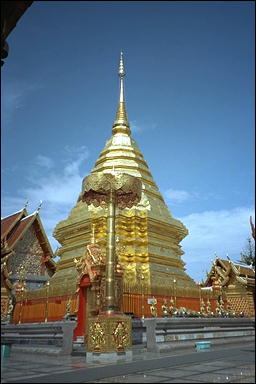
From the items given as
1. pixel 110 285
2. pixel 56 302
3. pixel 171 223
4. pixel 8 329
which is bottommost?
pixel 8 329

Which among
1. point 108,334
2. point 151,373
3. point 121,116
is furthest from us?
point 121,116

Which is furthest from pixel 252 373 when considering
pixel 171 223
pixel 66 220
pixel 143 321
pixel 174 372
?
pixel 66 220

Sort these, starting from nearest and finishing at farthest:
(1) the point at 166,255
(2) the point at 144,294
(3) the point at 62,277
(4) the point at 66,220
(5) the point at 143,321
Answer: (5) the point at 143,321
(2) the point at 144,294
(3) the point at 62,277
(1) the point at 166,255
(4) the point at 66,220

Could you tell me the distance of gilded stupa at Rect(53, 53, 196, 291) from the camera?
18031 millimetres

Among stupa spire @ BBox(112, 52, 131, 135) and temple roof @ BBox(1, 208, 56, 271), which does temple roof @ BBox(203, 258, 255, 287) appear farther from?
stupa spire @ BBox(112, 52, 131, 135)

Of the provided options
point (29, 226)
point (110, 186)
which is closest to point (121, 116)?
point (29, 226)

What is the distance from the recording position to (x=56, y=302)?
52.7ft

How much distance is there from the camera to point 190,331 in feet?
43.9

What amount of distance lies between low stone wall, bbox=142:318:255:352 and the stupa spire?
14564mm

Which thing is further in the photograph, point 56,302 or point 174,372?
point 56,302

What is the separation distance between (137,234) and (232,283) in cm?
775

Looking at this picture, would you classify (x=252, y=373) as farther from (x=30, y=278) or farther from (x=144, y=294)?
(x=30, y=278)

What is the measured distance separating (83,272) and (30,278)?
9.37 meters

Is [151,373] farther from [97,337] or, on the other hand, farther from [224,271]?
[224,271]
